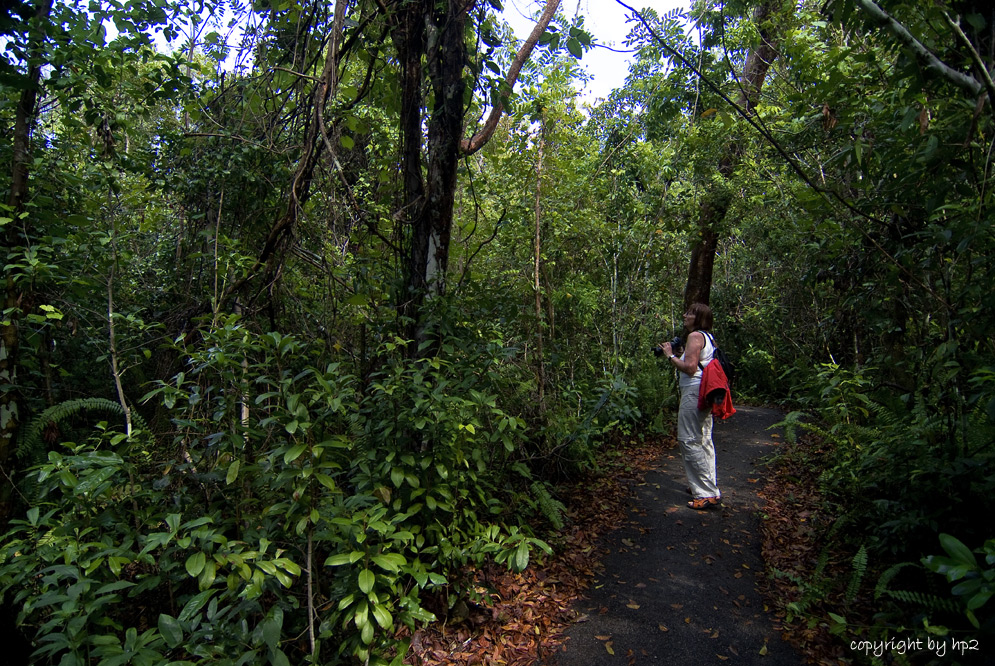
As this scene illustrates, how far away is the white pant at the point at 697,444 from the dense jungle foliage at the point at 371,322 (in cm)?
79

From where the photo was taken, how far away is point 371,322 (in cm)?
423

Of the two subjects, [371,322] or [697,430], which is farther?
[697,430]

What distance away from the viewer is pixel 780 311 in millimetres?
11820

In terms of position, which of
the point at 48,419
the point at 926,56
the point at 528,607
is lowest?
the point at 528,607

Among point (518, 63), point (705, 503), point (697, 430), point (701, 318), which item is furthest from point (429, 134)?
point (705, 503)

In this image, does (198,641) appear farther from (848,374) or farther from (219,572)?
(848,374)

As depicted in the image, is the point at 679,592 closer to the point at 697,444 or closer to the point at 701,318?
the point at 697,444

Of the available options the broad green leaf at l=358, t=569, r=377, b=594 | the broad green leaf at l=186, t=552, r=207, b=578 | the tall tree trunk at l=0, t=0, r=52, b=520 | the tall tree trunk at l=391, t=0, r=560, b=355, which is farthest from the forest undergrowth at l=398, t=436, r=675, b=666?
the tall tree trunk at l=0, t=0, r=52, b=520

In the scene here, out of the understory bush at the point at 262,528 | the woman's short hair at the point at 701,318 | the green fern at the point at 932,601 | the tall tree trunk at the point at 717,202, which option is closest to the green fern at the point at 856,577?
the green fern at the point at 932,601

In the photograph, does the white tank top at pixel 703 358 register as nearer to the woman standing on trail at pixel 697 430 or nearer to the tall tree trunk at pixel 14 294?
the woman standing on trail at pixel 697 430

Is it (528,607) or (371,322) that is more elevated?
(371,322)

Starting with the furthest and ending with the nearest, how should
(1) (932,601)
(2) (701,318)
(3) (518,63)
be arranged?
1. (3) (518,63)
2. (2) (701,318)
3. (1) (932,601)

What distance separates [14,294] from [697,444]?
603 centimetres

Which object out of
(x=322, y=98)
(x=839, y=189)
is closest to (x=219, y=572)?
(x=322, y=98)
